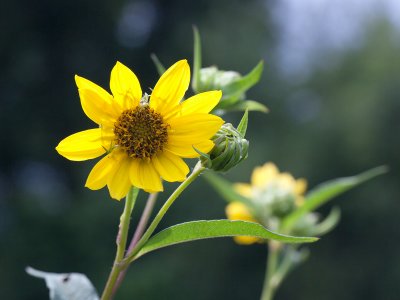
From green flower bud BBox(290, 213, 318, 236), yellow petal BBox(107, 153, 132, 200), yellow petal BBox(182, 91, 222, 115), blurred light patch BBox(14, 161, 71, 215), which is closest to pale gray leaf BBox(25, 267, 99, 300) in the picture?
yellow petal BBox(107, 153, 132, 200)

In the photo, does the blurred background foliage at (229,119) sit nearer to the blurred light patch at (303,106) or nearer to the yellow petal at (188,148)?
the blurred light patch at (303,106)

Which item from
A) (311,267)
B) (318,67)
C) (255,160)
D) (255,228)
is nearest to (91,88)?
(255,228)

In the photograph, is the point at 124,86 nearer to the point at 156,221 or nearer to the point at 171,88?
the point at 171,88

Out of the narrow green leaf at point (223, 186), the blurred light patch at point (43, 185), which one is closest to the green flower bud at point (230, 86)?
the narrow green leaf at point (223, 186)

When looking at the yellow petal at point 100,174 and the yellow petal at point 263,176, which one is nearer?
the yellow petal at point 100,174

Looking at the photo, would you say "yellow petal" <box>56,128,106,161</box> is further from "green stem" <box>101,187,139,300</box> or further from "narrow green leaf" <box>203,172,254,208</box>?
"narrow green leaf" <box>203,172,254,208</box>

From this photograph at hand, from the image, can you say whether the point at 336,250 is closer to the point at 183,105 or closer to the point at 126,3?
the point at 126,3

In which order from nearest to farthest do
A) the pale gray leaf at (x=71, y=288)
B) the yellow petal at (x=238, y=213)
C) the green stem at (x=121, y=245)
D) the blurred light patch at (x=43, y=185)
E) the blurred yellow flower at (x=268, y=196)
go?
1. the green stem at (x=121, y=245)
2. the pale gray leaf at (x=71, y=288)
3. the blurred yellow flower at (x=268, y=196)
4. the yellow petal at (x=238, y=213)
5. the blurred light patch at (x=43, y=185)
